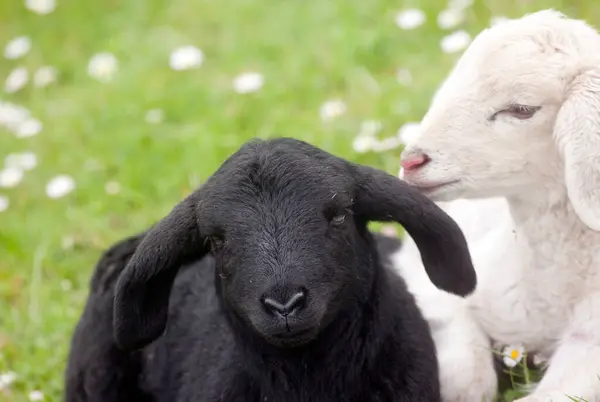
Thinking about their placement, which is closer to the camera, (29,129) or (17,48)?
(29,129)

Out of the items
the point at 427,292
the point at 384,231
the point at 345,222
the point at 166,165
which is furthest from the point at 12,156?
the point at 345,222

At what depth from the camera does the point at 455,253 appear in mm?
3691

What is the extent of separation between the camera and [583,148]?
370 centimetres

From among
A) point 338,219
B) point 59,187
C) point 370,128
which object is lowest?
point 59,187

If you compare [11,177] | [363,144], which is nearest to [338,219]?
[363,144]

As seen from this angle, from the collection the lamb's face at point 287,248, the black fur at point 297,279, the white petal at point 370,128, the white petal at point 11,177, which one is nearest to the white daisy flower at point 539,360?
the black fur at point 297,279

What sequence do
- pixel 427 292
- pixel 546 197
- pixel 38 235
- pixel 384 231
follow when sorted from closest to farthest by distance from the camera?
pixel 546 197, pixel 427 292, pixel 384 231, pixel 38 235

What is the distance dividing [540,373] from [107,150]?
3650 millimetres

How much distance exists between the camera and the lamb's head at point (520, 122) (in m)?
3.74

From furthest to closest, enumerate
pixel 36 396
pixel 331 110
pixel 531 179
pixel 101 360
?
1. pixel 331 110
2. pixel 36 396
3. pixel 101 360
4. pixel 531 179

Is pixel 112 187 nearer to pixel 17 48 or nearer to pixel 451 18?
pixel 17 48

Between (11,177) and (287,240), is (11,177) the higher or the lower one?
the lower one

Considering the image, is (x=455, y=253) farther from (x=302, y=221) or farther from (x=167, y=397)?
(x=167, y=397)

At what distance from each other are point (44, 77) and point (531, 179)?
493cm
